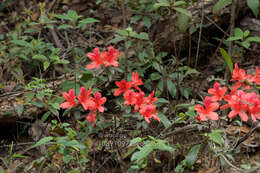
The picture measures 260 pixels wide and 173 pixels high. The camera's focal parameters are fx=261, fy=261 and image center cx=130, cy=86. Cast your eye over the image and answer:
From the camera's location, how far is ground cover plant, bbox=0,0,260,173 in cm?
167

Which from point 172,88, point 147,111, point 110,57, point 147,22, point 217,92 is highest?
point 147,22

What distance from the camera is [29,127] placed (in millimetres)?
2514

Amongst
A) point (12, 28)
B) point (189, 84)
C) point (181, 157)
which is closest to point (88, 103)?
point (181, 157)

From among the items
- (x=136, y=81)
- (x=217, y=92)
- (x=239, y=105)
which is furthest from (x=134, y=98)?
(x=239, y=105)

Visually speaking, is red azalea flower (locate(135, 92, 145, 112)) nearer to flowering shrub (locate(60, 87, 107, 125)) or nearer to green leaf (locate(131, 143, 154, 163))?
flowering shrub (locate(60, 87, 107, 125))

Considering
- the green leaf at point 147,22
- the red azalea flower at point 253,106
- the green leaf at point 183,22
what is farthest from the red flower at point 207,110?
the green leaf at point 147,22

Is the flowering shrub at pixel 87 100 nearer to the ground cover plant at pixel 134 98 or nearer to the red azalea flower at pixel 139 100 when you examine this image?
the ground cover plant at pixel 134 98

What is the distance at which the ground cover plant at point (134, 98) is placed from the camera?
1.67 m

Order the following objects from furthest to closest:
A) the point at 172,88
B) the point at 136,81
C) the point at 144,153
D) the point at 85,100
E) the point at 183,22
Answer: the point at 172,88 < the point at 183,22 < the point at 136,81 < the point at 85,100 < the point at 144,153

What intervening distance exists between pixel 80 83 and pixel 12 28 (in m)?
2.04

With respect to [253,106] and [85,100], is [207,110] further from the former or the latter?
[85,100]

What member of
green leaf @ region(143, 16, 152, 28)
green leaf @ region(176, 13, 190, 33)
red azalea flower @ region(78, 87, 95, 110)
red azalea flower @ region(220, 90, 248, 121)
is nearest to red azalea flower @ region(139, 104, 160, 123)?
red azalea flower @ region(78, 87, 95, 110)

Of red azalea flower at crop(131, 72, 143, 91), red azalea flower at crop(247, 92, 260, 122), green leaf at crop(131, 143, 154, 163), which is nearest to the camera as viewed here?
green leaf at crop(131, 143, 154, 163)

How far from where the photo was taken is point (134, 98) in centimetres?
170
